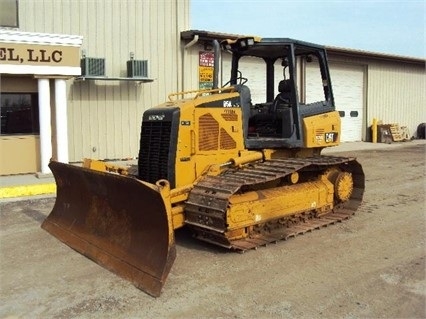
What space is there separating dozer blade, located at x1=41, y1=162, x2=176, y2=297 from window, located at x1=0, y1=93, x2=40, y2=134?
236 inches

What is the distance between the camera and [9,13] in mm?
12508

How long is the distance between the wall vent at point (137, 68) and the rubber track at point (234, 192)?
27.3 ft

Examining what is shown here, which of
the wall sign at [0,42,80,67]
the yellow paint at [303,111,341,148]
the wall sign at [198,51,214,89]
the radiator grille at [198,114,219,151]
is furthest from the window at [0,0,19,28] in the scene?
the yellow paint at [303,111,341,148]

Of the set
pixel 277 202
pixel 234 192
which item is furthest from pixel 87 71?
pixel 234 192

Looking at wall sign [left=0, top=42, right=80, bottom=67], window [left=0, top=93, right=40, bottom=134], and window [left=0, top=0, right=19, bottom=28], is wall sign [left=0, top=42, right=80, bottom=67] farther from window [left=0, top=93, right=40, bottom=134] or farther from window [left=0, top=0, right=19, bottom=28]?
window [left=0, top=0, right=19, bottom=28]

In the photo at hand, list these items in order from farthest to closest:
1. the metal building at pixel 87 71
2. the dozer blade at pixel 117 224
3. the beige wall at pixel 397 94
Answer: the beige wall at pixel 397 94
the metal building at pixel 87 71
the dozer blade at pixel 117 224

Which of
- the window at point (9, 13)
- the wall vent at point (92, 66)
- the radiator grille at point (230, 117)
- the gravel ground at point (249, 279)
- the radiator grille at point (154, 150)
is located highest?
the window at point (9, 13)

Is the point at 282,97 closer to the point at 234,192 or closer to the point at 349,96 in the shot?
the point at 234,192

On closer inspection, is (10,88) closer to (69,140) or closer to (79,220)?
(69,140)

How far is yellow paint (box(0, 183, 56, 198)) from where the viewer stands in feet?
32.4

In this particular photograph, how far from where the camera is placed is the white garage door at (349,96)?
2158 centimetres

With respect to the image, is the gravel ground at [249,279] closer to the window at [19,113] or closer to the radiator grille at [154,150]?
the radiator grille at [154,150]

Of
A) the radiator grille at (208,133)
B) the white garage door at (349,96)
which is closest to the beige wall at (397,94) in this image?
the white garage door at (349,96)

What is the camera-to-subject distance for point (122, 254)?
534cm
